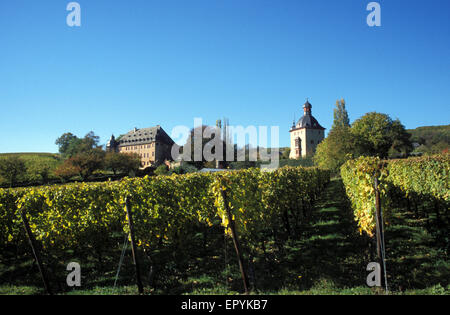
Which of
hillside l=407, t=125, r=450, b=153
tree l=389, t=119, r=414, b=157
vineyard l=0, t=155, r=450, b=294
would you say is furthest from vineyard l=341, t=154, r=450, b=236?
hillside l=407, t=125, r=450, b=153

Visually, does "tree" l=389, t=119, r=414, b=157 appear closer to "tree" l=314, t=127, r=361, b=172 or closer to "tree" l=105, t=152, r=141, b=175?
"tree" l=314, t=127, r=361, b=172

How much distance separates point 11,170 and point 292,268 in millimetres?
55858

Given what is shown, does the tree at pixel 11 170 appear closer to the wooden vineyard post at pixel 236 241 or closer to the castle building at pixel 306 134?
the wooden vineyard post at pixel 236 241

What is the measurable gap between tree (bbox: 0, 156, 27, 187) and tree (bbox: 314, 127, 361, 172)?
56.0 m

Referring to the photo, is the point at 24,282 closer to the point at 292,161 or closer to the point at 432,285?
the point at 432,285

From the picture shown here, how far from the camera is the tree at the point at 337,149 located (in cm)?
4712

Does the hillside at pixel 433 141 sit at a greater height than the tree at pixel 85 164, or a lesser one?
greater

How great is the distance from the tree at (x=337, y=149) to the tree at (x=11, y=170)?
2206 inches

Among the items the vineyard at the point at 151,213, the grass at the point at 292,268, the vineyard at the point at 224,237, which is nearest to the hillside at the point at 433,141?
the vineyard at the point at 224,237

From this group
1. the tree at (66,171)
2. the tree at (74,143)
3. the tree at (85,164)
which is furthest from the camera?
the tree at (74,143)

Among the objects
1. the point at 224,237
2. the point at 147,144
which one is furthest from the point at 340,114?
the point at 224,237

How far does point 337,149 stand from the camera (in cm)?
4753

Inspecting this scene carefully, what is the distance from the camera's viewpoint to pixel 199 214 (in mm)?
9500
